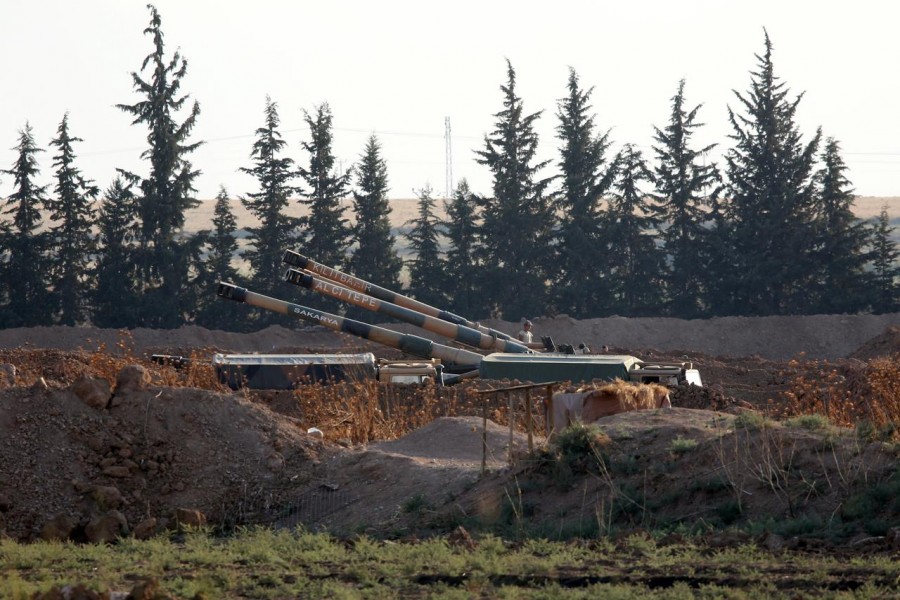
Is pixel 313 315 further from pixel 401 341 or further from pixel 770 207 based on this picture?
pixel 770 207

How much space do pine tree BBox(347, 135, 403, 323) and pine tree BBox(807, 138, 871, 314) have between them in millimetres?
14370

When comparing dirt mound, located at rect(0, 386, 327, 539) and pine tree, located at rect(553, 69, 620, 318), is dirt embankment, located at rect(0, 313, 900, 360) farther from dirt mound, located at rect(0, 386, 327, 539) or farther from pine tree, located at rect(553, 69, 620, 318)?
dirt mound, located at rect(0, 386, 327, 539)

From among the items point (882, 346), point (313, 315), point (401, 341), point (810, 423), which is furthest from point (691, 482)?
point (882, 346)

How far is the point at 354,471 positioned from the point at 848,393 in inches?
370

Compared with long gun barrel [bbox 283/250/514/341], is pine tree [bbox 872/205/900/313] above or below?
above

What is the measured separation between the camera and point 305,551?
31.6 feet

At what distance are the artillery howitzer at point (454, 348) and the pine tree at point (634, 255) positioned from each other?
2186 cm

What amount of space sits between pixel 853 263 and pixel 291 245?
19.0m

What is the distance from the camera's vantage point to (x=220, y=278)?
1692 inches

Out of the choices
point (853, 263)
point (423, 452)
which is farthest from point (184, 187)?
point (423, 452)

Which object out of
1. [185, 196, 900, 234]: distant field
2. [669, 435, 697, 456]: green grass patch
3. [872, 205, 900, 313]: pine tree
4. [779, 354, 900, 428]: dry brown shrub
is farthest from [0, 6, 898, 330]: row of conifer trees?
[185, 196, 900, 234]: distant field

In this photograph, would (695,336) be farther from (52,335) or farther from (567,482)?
(567,482)

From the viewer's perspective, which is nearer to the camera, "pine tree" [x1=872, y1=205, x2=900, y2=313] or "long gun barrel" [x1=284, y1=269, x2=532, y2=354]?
"long gun barrel" [x1=284, y1=269, x2=532, y2=354]

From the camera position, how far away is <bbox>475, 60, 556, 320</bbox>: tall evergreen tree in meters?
44.1
